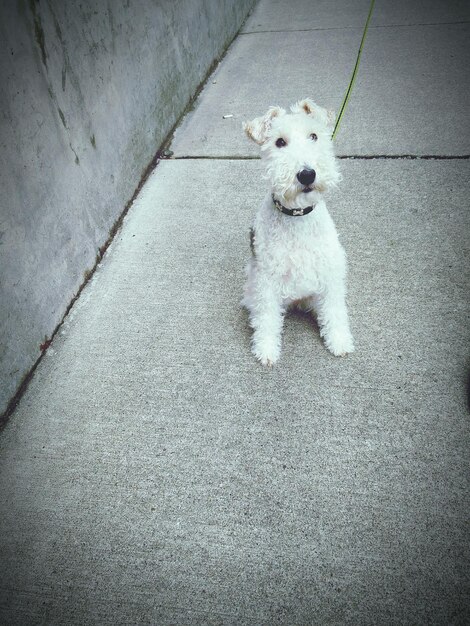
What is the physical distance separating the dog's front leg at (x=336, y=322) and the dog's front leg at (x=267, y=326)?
0.29 m

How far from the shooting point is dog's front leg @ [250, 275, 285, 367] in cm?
245

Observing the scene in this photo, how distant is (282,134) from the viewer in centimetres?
213

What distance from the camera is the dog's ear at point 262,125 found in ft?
7.33

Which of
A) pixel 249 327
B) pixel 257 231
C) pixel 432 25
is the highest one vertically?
pixel 432 25

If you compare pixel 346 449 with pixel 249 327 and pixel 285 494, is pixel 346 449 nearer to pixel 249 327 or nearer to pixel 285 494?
pixel 285 494

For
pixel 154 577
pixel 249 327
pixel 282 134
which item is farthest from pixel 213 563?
pixel 282 134

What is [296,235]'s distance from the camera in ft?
7.24

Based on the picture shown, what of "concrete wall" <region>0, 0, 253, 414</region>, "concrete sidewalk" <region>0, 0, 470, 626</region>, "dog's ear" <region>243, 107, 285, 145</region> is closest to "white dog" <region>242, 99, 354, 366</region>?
"dog's ear" <region>243, 107, 285, 145</region>

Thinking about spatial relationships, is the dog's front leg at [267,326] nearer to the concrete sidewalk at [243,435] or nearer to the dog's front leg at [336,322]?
the concrete sidewalk at [243,435]

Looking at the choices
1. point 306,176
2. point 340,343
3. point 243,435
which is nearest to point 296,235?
point 306,176

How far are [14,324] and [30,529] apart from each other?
3.91 ft

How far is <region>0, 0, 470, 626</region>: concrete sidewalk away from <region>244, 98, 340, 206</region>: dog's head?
1.05 meters

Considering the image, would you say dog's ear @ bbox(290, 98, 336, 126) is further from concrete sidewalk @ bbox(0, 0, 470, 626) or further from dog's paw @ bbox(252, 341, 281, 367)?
dog's paw @ bbox(252, 341, 281, 367)

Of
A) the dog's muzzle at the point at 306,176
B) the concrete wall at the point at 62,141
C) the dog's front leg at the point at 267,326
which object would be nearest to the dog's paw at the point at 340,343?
the dog's front leg at the point at 267,326
